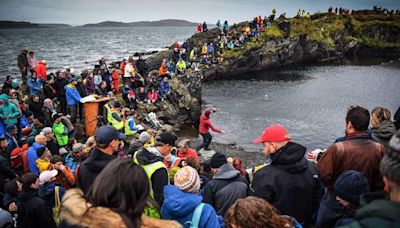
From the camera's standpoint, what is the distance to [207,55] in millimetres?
39000

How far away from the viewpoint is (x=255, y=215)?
2729mm

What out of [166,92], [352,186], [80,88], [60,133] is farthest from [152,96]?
[352,186]

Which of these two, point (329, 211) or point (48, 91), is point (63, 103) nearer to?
point (48, 91)

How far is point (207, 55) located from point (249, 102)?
478 inches

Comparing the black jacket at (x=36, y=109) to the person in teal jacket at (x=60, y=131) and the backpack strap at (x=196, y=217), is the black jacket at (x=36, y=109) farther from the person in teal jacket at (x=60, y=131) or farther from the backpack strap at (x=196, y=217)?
the backpack strap at (x=196, y=217)

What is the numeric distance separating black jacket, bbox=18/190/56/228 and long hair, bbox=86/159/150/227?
3745mm

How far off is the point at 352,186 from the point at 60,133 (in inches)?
415

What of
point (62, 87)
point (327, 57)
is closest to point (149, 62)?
point (62, 87)

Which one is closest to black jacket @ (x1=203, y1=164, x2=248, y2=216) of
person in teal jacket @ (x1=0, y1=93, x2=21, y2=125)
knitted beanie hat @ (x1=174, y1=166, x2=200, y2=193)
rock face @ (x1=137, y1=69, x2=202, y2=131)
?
knitted beanie hat @ (x1=174, y1=166, x2=200, y2=193)

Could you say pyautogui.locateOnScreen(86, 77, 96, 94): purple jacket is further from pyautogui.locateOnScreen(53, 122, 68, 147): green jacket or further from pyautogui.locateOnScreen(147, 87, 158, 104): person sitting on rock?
pyautogui.locateOnScreen(53, 122, 68, 147): green jacket

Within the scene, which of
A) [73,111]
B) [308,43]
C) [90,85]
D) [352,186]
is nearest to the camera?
[352,186]

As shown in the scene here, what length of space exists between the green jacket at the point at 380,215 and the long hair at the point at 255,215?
93 centimetres

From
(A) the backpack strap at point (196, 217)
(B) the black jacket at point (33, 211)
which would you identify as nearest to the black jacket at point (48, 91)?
(B) the black jacket at point (33, 211)

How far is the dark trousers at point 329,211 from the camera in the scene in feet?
12.7
